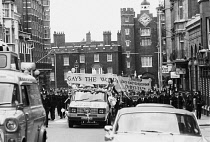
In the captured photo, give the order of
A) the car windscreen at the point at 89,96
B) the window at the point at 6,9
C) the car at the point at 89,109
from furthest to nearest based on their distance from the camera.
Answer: the window at the point at 6,9
the car windscreen at the point at 89,96
the car at the point at 89,109

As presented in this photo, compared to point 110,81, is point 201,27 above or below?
above

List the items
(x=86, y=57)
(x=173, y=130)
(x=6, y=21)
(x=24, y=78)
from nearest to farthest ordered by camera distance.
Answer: (x=173, y=130), (x=24, y=78), (x=6, y=21), (x=86, y=57)


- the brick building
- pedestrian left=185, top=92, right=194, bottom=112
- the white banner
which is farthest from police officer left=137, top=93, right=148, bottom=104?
the brick building

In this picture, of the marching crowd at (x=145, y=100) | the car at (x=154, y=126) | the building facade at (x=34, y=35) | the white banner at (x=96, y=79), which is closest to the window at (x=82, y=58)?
the building facade at (x=34, y=35)

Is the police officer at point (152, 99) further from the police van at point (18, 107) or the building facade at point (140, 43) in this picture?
the building facade at point (140, 43)

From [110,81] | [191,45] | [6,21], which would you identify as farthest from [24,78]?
[6,21]

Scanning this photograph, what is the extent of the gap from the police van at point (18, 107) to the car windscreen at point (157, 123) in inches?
80.3

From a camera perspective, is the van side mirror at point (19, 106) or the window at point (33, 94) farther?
the window at point (33, 94)

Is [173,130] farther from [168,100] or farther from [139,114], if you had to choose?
[168,100]

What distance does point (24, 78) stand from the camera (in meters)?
15.3

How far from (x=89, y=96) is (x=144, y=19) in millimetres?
Answer: 91655

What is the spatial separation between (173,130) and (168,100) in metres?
30.0

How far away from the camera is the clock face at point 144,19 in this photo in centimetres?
12200

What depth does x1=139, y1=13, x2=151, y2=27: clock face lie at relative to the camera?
122m
